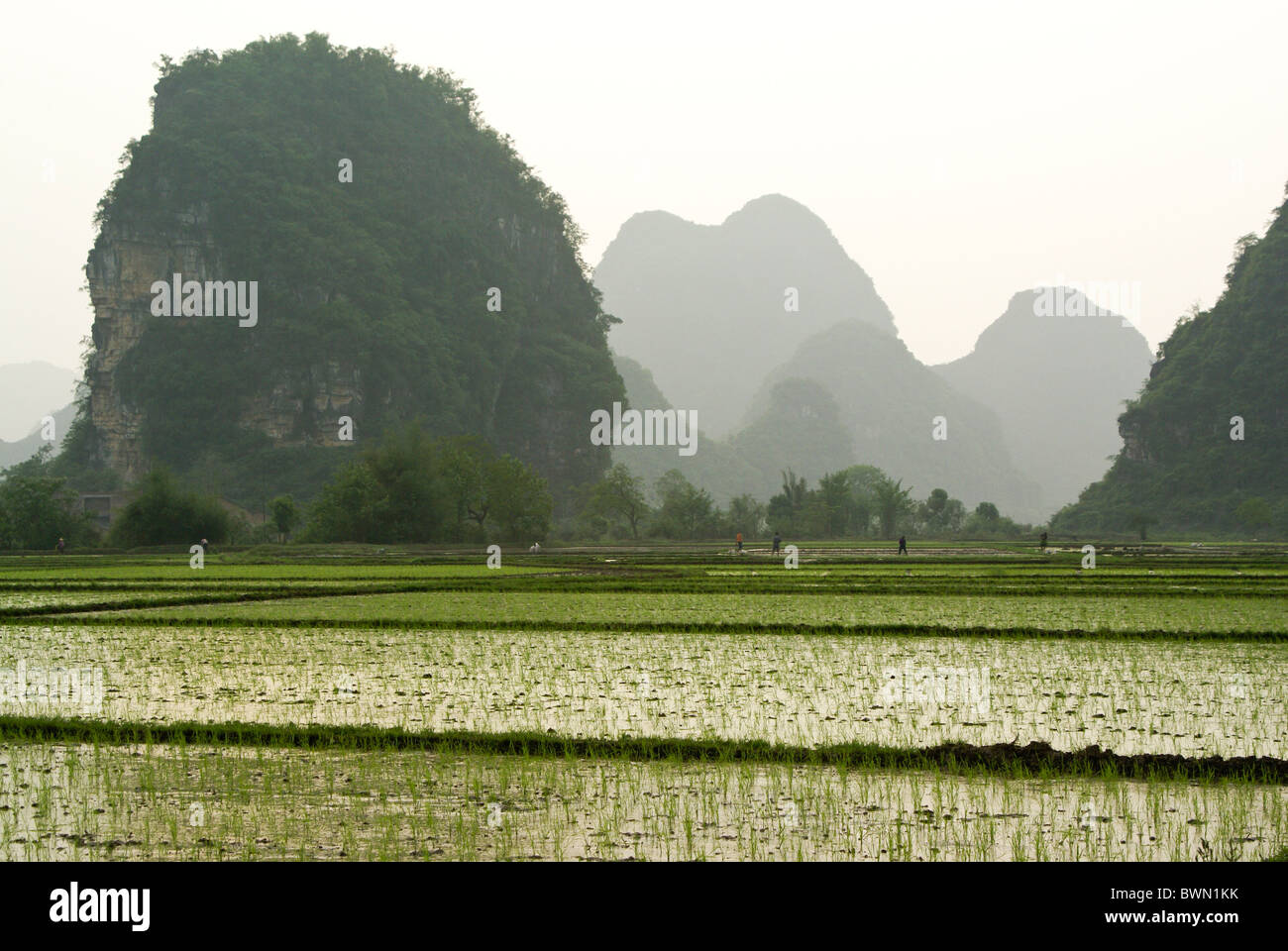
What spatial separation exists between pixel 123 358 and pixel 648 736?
4095 inches

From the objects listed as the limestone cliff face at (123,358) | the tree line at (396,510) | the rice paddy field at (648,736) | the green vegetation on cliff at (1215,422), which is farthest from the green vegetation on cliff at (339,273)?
the rice paddy field at (648,736)

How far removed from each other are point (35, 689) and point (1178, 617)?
15.0 meters

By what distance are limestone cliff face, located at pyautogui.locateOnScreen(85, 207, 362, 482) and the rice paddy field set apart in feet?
286

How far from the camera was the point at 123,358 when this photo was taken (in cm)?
9800

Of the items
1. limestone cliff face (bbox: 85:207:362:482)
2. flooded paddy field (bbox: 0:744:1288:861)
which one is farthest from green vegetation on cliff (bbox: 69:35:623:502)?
flooded paddy field (bbox: 0:744:1288:861)

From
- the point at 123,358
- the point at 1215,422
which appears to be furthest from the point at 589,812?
the point at 123,358

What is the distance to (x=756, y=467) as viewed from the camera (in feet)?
586

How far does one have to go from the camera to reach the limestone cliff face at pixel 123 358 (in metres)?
96.4

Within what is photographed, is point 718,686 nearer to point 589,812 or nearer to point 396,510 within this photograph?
point 589,812

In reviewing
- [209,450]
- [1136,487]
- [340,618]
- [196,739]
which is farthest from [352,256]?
[196,739]

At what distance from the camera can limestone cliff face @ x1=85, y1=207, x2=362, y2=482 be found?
9638 cm

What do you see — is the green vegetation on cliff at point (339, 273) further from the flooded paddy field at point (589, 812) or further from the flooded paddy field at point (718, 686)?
the flooded paddy field at point (589, 812)

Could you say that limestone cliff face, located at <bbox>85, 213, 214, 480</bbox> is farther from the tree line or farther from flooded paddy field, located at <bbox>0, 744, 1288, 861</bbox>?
flooded paddy field, located at <bbox>0, 744, 1288, 861</bbox>

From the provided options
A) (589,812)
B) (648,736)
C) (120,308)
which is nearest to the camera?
(589,812)
